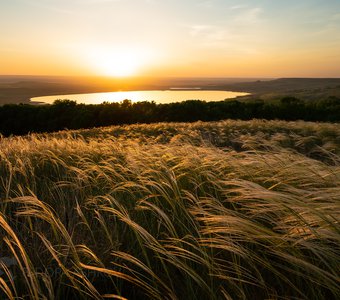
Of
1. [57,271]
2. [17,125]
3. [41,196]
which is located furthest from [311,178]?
[17,125]

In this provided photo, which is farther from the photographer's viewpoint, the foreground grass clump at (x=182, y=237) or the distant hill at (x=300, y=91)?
the distant hill at (x=300, y=91)

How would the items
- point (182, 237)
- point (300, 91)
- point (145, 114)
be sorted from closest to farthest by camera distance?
point (182, 237), point (145, 114), point (300, 91)

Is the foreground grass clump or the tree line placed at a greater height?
the foreground grass clump

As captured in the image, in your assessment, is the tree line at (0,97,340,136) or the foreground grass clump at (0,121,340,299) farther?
the tree line at (0,97,340,136)

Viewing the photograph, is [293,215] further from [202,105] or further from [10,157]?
[202,105]

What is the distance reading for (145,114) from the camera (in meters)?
27.7

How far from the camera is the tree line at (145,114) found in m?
27.7

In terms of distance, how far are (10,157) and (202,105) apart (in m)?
24.9

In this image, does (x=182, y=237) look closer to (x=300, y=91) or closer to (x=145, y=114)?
(x=145, y=114)

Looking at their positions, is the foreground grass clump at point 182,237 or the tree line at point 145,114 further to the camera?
the tree line at point 145,114

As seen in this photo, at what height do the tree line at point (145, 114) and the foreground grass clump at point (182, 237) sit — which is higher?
the foreground grass clump at point (182, 237)

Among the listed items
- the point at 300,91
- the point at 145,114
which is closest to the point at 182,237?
the point at 145,114

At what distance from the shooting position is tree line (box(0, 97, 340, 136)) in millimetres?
27672

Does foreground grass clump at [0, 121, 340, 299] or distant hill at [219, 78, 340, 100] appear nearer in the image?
foreground grass clump at [0, 121, 340, 299]
